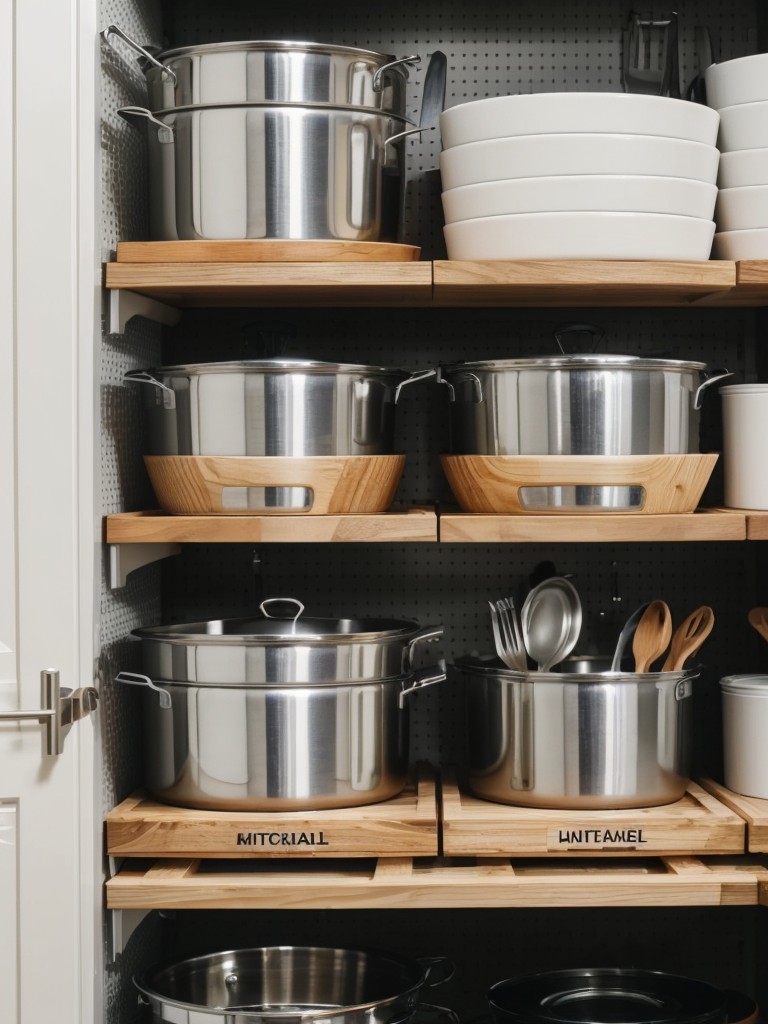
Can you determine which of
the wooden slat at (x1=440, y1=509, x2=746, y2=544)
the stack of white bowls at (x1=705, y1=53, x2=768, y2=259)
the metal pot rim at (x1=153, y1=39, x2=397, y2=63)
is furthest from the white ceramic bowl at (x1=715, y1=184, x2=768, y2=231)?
the metal pot rim at (x1=153, y1=39, x2=397, y2=63)

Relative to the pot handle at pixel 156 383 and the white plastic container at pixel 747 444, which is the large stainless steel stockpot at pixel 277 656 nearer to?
the pot handle at pixel 156 383

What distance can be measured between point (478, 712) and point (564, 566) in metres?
0.39

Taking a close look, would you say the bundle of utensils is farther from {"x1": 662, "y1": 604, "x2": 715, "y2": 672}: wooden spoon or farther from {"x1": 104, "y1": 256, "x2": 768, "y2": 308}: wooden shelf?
{"x1": 104, "y1": 256, "x2": 768, "y2": 308}: wooden shelf

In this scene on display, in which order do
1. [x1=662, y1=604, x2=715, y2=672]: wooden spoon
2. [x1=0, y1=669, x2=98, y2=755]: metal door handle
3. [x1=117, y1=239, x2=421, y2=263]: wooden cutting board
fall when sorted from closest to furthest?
[x1=0, y1=669, x2=98, y2=755]: metal door handle → [x1=117, y1=239, x2=421, y2=263]: wooden cutting board → [x1=662, y1=604, x2=715, y2=672]: wooden spoon

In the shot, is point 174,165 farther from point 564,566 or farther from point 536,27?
point 564,566

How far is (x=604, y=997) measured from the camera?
1.75 meters

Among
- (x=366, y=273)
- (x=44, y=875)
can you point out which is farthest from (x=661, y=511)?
(x=44, y=875)

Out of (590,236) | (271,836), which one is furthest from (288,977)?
(590,236)

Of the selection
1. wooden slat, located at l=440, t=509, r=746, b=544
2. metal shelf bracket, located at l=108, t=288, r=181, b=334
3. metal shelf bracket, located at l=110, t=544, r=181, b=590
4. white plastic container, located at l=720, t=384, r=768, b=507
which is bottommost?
metal shelf bracket, located at l=110, t=544, r=181, b=590

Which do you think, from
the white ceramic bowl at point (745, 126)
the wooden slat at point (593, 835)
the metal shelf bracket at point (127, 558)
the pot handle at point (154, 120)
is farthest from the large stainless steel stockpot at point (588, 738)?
the pot handle at point (154, 120)

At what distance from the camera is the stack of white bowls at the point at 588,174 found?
1549 millimetres

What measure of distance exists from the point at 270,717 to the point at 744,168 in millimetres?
983

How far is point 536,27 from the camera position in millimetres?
→ 1944

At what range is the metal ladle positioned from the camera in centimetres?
171
